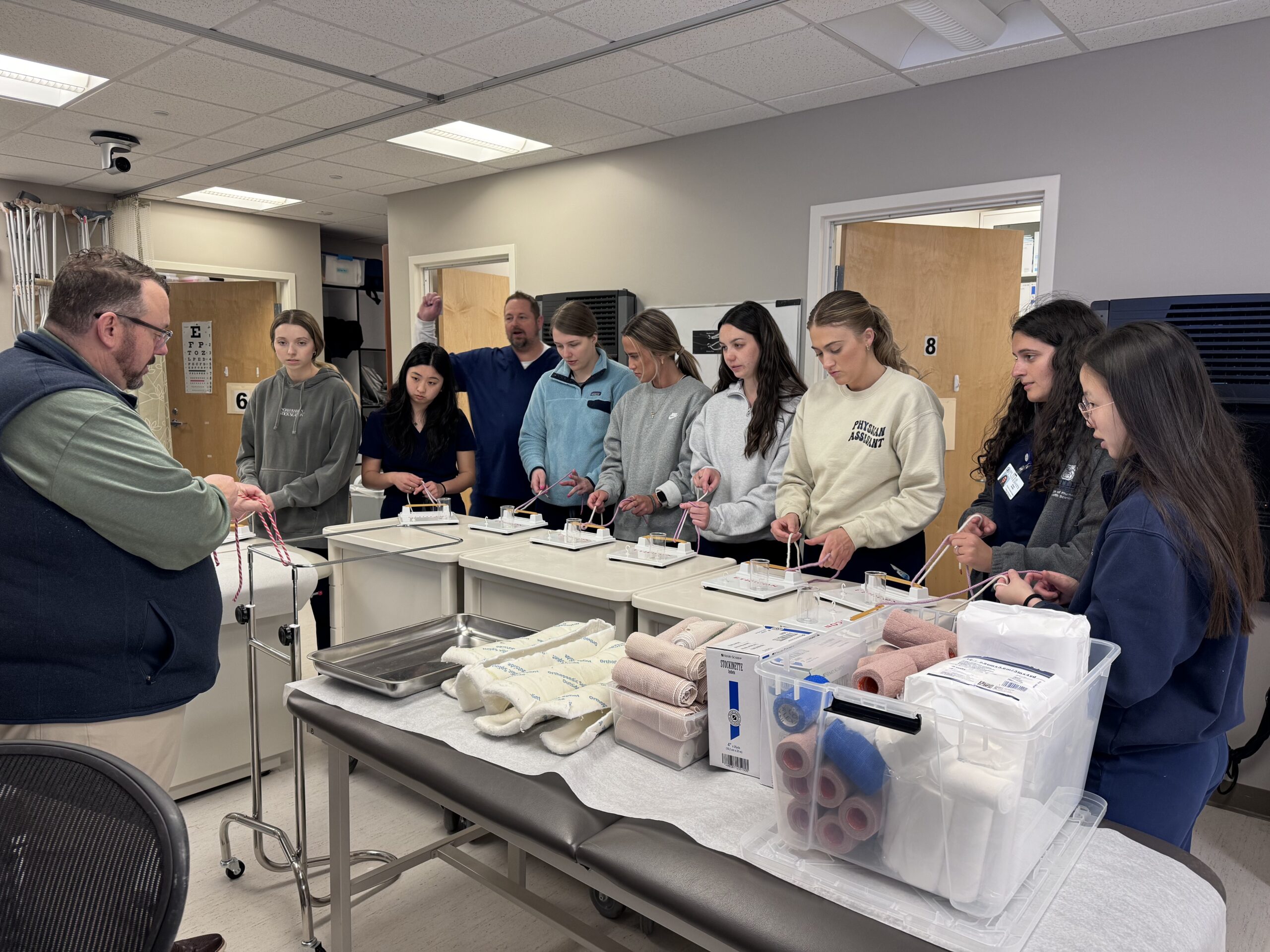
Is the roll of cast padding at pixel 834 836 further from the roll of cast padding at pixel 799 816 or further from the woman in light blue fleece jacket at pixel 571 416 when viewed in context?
the woman in light blue fleece jacket at pixel 571 416

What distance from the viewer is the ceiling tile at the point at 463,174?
5.18 metres

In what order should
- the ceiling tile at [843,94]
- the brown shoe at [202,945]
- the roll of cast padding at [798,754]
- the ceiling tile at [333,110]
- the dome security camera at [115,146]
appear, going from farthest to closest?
the dome security camera at [115,146] < the ceiling tile at [333,110] < the ceiling tile at [843,94] < the brown shoe at [202,945] < the roll of cast padding at [798,754]

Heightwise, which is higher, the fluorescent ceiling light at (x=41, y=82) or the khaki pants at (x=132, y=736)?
the fluorescent ceiling light at (x=41, y=82)

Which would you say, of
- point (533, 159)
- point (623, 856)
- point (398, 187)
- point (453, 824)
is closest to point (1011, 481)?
point (623, 856)

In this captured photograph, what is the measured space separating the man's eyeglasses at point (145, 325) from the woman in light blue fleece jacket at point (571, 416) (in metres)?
1.64

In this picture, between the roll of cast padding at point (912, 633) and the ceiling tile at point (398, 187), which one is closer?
the roll of cast padding at point (912, 633)

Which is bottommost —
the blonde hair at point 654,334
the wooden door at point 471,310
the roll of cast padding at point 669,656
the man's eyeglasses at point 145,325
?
the roll of cast padding at point 669,656

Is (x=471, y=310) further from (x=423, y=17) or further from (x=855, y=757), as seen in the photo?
(x=855, y=757)

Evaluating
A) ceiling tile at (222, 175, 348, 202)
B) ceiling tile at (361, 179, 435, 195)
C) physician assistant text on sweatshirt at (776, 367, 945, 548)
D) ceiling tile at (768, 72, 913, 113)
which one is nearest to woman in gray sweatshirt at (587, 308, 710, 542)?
physician assistant text on sweatshirt at (776, 367, 945, 548)

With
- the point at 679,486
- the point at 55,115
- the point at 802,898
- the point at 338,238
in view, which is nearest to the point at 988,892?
the point at 802,898

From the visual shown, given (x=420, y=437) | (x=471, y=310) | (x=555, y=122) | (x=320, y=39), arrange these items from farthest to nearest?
(x=471, y=310)
(x=555, y=122)
(x=420, y=437)
(x=320, y=39)

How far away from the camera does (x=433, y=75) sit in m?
3.60

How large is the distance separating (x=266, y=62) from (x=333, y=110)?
0.63 meters

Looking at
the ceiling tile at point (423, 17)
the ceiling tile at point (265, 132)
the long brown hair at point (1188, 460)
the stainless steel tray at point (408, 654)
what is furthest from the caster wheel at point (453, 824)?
the ceiling tile at point (265, 132)
